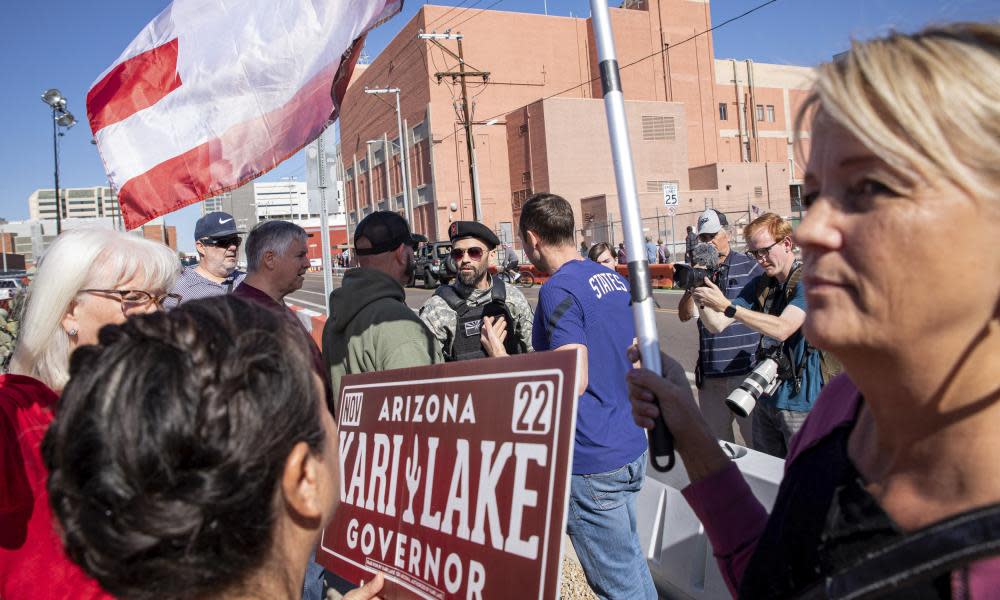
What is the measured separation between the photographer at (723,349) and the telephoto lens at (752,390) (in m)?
1.09

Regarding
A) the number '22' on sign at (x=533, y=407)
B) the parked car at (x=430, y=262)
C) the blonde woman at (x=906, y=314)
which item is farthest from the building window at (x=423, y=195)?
the blonde woman at (x=906, y=314)

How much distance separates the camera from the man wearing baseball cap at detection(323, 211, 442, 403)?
3.08m

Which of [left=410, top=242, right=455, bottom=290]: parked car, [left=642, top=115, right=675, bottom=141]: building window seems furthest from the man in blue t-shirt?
[left=642, top=115, right=675, bottom=141]: building window

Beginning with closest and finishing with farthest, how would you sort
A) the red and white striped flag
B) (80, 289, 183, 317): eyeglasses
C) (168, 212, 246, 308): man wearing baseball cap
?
(80, 289, 183, 317): eyeglasses < the red and white striped flag < (168, 212, 246, 308): man wearing baseball cap

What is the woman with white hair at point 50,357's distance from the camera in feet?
5.63

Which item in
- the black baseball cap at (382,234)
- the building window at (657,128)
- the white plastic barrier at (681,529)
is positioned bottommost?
the white plastic barrier at (681,529)

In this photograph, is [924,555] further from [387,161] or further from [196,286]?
[387,161]

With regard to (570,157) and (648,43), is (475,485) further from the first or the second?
(648,43)

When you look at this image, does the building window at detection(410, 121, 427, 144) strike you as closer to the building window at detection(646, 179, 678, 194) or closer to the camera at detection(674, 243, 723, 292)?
the building window at detection(646, 179, 678, 194)

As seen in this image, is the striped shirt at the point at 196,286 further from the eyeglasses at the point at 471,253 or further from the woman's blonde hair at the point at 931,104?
the woman's blonde hair at the point at 931,104

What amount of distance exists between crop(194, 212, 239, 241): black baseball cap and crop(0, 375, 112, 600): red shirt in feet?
13.7

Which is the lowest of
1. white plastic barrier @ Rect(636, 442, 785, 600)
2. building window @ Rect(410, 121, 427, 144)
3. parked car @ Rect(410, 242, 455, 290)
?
white plastic barrier @ Rect(636, 442, 785, 600)

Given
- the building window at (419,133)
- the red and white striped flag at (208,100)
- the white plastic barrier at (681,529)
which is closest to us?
the red and white striped flag at (208,100)

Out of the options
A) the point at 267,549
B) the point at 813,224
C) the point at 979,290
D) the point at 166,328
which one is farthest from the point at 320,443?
the point at 979,290
